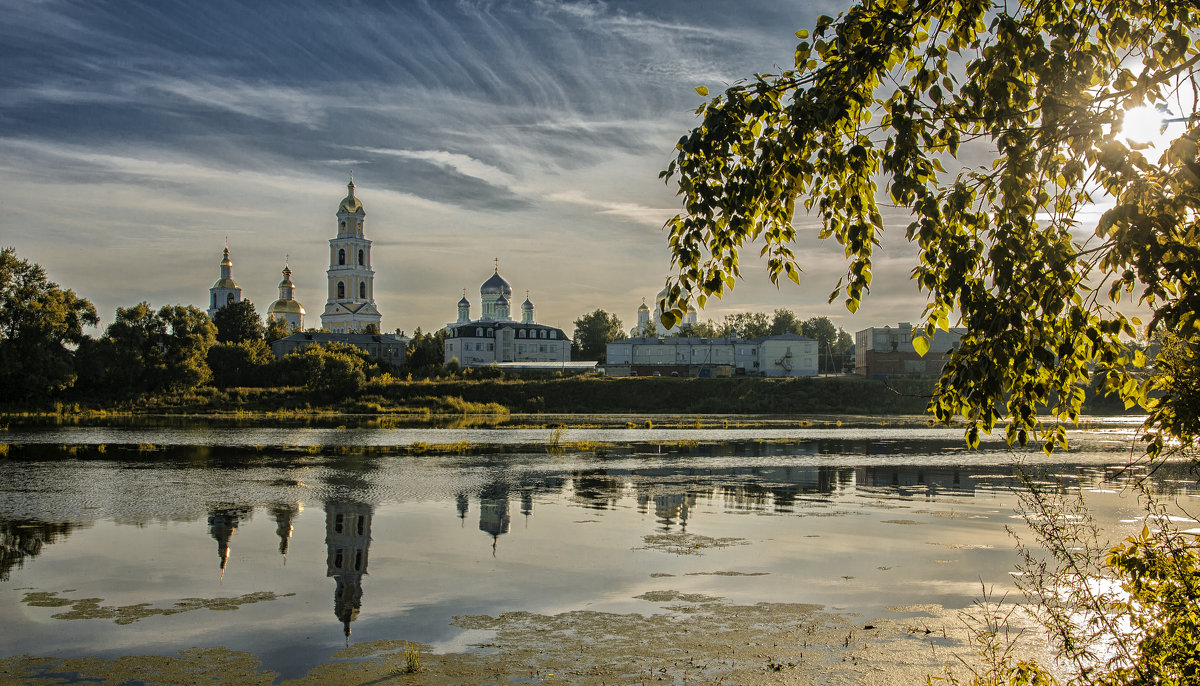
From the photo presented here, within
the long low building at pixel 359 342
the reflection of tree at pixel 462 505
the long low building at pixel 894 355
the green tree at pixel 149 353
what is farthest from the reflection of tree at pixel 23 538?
the long low building at pixel 359 342

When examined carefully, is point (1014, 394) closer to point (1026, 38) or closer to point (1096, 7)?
point (1026, 38)

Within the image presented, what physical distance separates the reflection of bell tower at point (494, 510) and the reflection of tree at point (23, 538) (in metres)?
7.41

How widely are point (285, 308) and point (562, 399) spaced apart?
10419 cm

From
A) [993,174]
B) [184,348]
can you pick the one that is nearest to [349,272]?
[184,348]

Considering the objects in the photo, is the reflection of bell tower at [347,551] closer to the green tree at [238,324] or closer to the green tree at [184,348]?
the green tree at [184,348]

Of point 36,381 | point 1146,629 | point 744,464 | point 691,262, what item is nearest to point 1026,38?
point 691,262

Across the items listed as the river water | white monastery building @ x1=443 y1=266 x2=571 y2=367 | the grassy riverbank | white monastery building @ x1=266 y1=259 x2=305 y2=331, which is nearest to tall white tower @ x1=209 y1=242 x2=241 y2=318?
white monastery building @ x1=266 y1=259 x2=305 y2=331

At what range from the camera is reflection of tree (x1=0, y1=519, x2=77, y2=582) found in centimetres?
1427

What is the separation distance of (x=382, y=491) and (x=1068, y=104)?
21.0 metres

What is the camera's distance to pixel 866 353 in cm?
10750

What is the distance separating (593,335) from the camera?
15450cm

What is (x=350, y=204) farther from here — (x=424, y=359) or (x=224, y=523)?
(x=224, y=523)

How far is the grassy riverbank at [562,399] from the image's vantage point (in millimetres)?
74500

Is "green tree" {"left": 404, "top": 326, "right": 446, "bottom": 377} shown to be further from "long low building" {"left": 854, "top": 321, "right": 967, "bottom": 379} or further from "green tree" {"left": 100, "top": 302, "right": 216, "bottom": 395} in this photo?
"long low building" {"left": 854, "top": 321, "right": 967, "bottom": 379}
